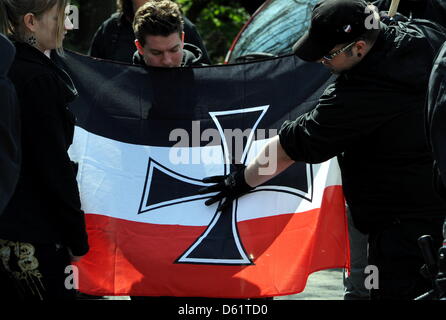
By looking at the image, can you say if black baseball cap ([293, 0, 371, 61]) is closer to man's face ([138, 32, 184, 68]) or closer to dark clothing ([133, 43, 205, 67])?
man's face ([138, 32, 184, 68])

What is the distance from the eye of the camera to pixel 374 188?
3.37 meters

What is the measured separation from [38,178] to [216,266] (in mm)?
1294

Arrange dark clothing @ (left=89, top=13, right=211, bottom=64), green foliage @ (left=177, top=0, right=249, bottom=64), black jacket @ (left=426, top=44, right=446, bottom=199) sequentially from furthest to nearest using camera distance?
green foliage @ (left=177, top=0, right=249, bottom=64)
dark clothing @ (left=89, top=13, right=211, bottom=64)
black jacket @ (left=426, top=44, right=446, bottom=199)

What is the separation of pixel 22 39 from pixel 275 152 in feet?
4.05

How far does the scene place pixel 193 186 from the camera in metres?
4.10

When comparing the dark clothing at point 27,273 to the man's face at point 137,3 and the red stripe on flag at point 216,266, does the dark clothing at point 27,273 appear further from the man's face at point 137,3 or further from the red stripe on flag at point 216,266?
the man's face at point 137,3

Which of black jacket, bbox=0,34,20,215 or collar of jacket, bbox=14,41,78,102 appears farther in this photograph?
collar of jacket, bbox=14,41,78,102

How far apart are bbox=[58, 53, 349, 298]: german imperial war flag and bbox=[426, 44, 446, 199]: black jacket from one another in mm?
1598

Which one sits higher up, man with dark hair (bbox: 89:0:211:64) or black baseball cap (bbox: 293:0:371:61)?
man with dark hair (bbox: 89:0:211:64)

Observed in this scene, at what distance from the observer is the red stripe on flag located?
3.92 m

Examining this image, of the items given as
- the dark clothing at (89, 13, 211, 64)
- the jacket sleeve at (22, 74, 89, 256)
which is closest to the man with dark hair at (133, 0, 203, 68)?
the dark clothing at (89, 13, 211, 64)

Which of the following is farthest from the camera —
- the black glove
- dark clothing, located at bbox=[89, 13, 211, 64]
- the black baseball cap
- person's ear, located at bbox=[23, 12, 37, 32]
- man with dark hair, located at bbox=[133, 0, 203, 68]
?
dark clothing, located at bbox=[89, 13, 211, 64]

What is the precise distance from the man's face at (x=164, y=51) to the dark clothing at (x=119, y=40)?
0.57 metres

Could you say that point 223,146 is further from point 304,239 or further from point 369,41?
point 369,41
